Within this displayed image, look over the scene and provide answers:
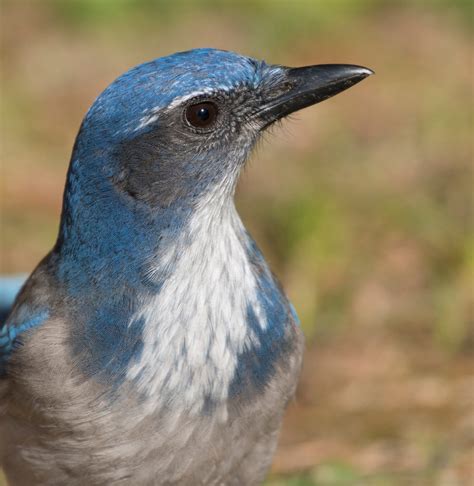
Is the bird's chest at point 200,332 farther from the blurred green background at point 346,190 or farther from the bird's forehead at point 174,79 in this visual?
the blurred green background at point 346,190

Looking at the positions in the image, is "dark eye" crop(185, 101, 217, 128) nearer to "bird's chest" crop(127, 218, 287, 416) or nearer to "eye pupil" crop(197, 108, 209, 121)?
"eye pupil" crop(197, 108, 209, 121)

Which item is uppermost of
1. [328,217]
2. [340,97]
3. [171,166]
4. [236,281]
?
[340,97]

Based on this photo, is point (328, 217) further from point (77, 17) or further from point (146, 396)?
point (77, 17)

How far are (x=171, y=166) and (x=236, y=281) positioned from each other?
0.58 metres

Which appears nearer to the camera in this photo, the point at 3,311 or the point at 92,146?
the point at 92,146

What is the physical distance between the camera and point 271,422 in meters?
4.99

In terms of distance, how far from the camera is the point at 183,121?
4711mm

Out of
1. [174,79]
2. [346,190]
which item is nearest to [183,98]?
[174,79]

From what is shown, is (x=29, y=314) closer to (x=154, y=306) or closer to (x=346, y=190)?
(x=154, y=306)

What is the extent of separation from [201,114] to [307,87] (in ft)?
1.78

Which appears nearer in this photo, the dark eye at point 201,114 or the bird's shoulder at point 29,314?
the dark eye at point 201,114

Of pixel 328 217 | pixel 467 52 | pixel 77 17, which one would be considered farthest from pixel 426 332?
pixel 77 17

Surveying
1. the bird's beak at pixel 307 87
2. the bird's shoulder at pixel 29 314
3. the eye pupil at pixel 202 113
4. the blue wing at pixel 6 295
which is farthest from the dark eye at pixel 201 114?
the blue wing at pixel 6 295

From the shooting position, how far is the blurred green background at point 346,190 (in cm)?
650
